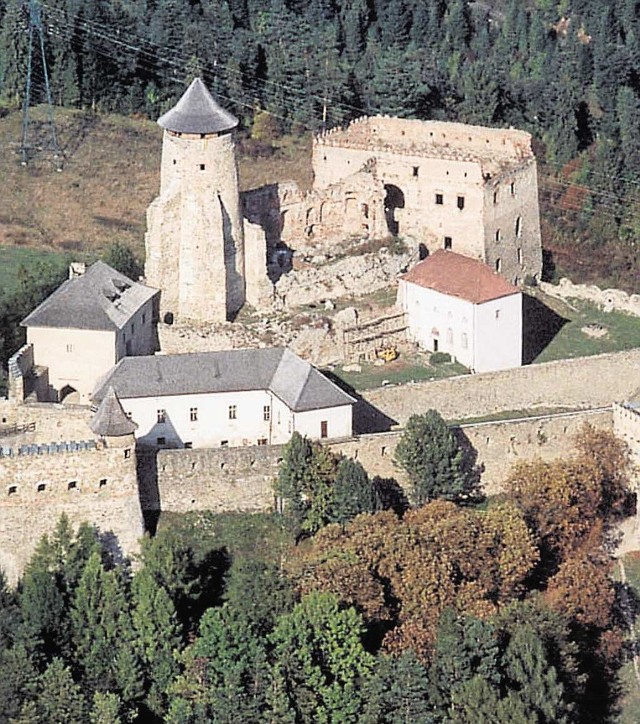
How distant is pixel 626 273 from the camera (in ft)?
305

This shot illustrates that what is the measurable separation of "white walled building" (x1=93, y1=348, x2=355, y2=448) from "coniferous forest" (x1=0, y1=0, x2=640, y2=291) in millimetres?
26948

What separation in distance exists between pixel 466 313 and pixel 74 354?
12866 millimetres

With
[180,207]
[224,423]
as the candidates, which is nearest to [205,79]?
[180,207]

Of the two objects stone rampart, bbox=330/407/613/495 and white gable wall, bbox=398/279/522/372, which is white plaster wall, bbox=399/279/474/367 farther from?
stone rampart, bbox=330/407/613/495

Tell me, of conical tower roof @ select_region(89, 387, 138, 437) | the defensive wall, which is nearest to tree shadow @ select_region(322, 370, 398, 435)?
the defensive wall

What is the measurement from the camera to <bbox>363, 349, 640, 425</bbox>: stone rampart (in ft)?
230

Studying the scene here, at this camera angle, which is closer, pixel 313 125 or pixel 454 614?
pixel 454 614

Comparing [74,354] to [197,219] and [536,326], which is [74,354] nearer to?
[197,219]

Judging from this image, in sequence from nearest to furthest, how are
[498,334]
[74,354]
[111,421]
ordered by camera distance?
[111,421] → [74,354] → [498,334]

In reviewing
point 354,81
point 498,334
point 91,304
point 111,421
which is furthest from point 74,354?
point 354,81

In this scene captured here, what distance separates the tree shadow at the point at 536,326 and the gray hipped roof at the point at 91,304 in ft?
43.6

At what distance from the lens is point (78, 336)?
2758 inches

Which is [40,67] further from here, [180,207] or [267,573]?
[267,573]

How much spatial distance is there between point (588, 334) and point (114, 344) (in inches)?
690
